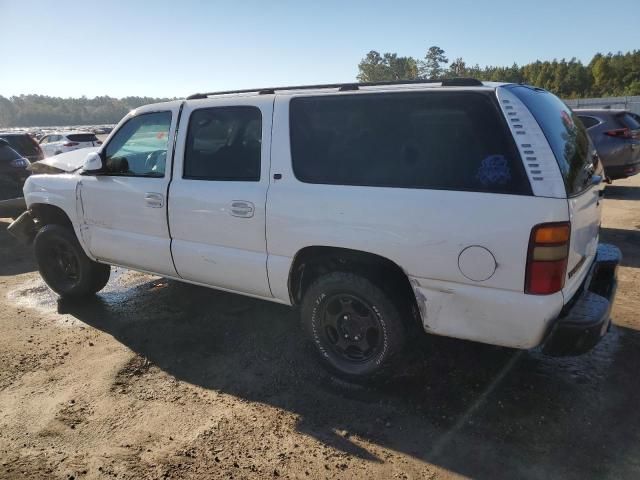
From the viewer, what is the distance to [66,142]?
18875 millimetres

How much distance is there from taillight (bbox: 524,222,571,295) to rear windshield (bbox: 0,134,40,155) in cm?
1192

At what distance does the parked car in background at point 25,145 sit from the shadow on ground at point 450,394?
342 inches

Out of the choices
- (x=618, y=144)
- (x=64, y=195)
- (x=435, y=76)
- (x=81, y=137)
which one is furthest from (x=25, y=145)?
(x=435, y=76)

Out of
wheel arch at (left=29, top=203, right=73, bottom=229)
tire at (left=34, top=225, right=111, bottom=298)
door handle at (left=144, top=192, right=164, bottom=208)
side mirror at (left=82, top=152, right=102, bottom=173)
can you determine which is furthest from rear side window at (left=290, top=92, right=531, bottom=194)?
wheel arch at (left=29, top=203, right=73, bottom=229)

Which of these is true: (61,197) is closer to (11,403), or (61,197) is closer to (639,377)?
Result: (11,403)

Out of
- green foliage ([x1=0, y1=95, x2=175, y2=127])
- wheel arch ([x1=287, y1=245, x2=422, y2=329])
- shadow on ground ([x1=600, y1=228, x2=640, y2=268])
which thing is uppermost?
green foliage ([x1=0, y1=95, x2=175, y2=127])

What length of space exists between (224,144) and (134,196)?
1.02 m

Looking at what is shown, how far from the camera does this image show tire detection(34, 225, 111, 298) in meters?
4.85

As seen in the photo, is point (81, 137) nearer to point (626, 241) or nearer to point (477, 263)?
point (626, 241)

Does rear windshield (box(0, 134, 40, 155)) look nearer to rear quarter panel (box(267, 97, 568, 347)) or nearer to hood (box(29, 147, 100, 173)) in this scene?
hood (box(29, 147, 100, 173))

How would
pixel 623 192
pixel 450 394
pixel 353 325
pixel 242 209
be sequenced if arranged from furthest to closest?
pixel 623 192 → pixel 242 209 → pixel 353 325 → pixel 450 394

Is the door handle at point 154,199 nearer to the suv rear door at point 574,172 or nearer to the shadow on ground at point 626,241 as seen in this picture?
the suv rear door at point 574,172

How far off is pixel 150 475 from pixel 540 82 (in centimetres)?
6769

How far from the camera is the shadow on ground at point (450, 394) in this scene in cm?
253
